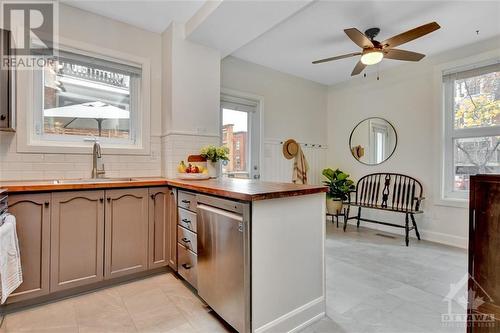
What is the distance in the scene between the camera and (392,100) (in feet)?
13.8

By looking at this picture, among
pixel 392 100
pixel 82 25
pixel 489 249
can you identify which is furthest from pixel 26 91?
pixel 392 100

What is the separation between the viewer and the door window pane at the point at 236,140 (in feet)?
12.6

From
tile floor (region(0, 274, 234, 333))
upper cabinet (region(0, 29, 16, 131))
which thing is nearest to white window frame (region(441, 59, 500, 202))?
tile floor (region(0, 274, 234, 333))

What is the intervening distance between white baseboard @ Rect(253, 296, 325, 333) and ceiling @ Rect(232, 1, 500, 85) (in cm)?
266

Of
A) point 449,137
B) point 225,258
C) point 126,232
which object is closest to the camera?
point 225,258

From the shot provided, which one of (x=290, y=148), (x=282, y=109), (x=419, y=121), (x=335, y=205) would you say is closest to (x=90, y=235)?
(x=290, y=148)

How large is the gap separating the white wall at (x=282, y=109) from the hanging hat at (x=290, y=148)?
0.08m

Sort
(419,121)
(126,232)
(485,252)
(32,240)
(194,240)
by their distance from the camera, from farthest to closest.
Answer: (419,121) → (126,232) → (194,240) → (32,240) → (485,252)

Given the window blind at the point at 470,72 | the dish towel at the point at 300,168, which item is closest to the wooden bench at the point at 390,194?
the dish towel at the point at 300,168

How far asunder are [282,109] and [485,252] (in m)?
3.56

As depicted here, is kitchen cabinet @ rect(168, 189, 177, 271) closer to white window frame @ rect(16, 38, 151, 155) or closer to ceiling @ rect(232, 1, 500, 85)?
white window frame @ rect(16, 38, 151, 155)

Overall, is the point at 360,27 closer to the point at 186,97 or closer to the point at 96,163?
the point at 186,97

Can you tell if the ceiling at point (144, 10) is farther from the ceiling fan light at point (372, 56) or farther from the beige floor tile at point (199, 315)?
the beige floor tile at point (199, 315)

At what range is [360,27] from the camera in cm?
296
